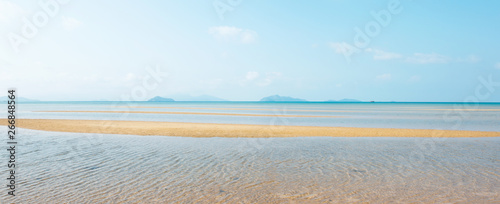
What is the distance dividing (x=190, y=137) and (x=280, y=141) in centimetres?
589

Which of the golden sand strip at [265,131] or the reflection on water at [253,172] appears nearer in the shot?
the reflection on water at [253,172]

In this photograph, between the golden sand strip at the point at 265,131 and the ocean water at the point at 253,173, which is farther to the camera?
the golden sand strip at the point at 265,131

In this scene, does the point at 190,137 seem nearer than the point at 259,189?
No

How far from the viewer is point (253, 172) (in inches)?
410

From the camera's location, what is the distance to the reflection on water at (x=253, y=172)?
7857mm

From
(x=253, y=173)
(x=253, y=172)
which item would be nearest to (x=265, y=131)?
(x=253, y=172)

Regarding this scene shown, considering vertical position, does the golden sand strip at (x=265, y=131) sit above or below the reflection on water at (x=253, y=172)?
above

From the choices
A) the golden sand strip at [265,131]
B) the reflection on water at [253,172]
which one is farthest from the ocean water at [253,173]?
the golden sand strip at [265,131]

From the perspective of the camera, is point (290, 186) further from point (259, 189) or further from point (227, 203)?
point (227, 203)

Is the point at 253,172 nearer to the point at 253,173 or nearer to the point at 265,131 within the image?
the point at 253,173

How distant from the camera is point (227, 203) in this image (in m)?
7.32

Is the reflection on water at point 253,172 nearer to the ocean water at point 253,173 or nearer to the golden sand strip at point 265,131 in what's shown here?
the ocean water at point 253,173

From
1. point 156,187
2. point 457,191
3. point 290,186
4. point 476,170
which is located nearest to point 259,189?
point 290,186

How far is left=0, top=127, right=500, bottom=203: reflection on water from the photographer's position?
7.86 m
